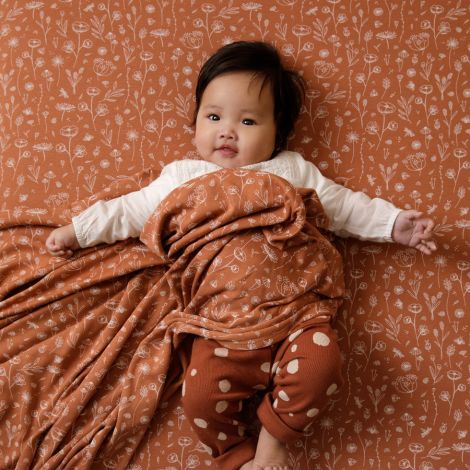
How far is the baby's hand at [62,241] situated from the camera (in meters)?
1.25

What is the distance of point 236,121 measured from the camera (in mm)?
1247

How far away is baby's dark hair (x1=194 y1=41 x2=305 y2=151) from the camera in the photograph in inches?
49.9

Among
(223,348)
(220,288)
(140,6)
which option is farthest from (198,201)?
(140,6)

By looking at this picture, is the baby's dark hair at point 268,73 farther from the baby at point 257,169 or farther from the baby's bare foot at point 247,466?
the baby's bare foot at point 247,466

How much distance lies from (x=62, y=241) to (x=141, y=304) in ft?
0.78

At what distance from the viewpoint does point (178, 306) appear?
4.10 feet

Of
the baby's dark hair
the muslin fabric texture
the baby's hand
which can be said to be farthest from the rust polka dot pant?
the baby's dark hair

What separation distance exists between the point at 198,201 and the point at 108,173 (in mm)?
325

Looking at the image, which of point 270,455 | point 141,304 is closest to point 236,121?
point 141,304

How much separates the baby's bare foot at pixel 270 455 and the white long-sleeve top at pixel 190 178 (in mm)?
506

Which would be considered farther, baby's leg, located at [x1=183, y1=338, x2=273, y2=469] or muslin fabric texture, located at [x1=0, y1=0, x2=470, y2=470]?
muslin fabric texture, located at [x1=0, y1=0, x2=470, y2=470]

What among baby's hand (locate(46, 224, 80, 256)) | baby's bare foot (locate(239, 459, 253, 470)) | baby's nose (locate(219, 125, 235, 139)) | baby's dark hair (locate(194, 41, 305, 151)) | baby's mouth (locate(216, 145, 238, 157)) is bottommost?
baby's bare foot (locate(239, 459, 253, 470))

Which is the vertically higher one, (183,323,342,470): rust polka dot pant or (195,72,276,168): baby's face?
(195,72,276,168): baby's face

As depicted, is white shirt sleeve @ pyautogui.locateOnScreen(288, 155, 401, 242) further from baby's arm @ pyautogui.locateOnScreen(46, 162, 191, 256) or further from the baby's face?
baby's arm @ pyautogui.locateOnScreen(46, 162, 191, 256)
